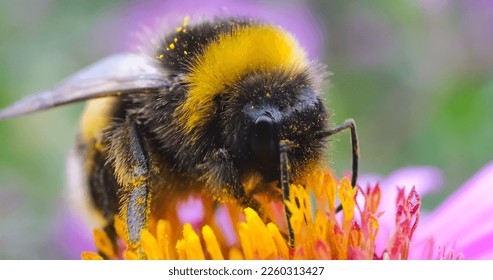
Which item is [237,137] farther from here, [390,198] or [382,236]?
[390,198]

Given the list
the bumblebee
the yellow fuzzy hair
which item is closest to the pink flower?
the bumblebee

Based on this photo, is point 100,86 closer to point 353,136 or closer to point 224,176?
point 224,176

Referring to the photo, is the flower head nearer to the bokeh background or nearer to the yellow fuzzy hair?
the yellow fuzzy hair

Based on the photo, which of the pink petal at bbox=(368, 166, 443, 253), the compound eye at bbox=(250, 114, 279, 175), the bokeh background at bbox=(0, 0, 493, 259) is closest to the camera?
the compound eye at bbox=(250, 114, 279, 175)

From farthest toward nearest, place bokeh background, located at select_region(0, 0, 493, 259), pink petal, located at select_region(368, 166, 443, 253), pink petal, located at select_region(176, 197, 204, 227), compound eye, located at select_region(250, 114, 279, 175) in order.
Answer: bokeh background, located at select_region(0, 0, 493, 259)
pink petal, located at select_region(368, 166, 443, 253)
pink petal, located at select_region(176, 197, 204, 227)
compound eye, located at select_region(250, 114, 279, 175)

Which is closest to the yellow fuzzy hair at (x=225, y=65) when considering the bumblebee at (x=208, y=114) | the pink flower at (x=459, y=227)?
the bumblebee at (x=208, y=114)

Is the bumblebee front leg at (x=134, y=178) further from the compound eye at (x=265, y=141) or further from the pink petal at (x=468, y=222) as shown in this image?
the pink petal at (x=468, y=222)

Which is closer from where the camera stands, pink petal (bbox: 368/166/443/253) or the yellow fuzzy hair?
the yellow fuzzy hair

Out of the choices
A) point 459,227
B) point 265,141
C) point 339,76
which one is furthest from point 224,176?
point 339,76
